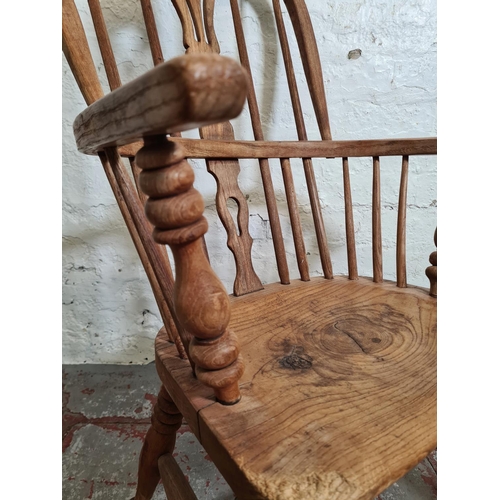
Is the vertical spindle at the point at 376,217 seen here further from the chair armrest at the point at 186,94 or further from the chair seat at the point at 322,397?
the chair armrest at the point at 186,94

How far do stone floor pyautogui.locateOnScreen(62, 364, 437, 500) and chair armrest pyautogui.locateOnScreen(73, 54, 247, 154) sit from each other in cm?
74

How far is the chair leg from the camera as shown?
548mm

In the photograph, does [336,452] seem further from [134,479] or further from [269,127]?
[269,127]

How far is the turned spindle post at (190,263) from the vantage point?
0.25 m

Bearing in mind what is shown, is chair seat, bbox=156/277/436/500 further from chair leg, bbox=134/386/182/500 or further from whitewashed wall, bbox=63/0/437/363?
whitewashed wall, bbox=63/0/437/363

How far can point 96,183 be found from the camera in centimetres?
89

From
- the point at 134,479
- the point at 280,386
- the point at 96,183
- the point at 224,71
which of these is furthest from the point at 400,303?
the point at 96,183

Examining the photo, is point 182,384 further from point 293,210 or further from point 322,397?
point 293,210

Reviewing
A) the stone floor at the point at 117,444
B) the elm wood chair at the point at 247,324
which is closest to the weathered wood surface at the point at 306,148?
the elm wood chair at the point at 247,324

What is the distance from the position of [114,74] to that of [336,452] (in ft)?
1.91

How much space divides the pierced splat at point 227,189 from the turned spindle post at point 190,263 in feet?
0.91

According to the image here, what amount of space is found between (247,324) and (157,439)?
9.3 inches

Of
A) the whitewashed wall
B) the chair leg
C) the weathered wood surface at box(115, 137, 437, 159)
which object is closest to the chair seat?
the chair leg

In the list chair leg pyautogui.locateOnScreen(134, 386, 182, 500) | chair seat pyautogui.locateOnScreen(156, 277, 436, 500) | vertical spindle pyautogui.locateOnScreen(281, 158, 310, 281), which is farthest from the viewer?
vertical spindle pyautogui.locateOnScreen(281, 158, 310, 281)
